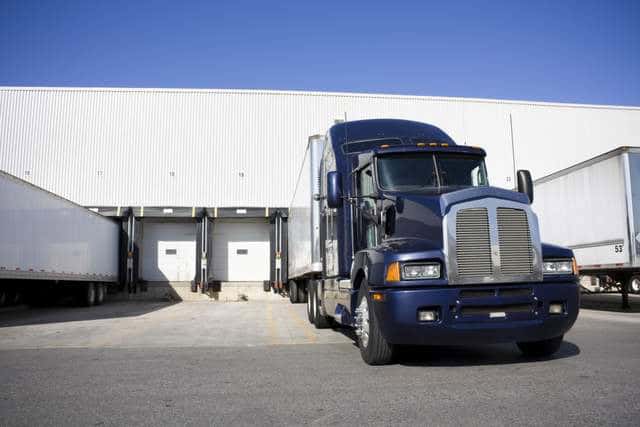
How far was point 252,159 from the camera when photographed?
Answer: 2953 centimetres

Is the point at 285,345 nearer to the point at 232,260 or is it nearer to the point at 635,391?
the point at 635,391

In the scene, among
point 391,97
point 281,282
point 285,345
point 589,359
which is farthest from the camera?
point 391,97

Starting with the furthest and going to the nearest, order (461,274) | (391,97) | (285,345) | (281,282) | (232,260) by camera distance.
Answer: (391,97)
(232,260)
(281,282)
(285,345)
(461,274)

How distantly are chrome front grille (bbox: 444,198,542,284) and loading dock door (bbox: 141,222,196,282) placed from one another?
78.6 feet

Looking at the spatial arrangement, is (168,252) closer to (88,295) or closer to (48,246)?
(88,295)

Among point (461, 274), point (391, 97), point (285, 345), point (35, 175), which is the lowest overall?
point (285, 345)

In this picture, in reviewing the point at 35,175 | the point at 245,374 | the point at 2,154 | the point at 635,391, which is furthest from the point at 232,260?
the point at 635,391

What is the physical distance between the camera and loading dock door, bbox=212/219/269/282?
1121 inches

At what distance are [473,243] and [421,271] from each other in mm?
684

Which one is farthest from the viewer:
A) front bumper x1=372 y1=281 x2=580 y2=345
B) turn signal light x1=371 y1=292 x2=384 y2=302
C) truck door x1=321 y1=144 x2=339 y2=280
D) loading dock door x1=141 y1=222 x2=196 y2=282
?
loading dock door x1=141 y1=222 x2=196 y2=282

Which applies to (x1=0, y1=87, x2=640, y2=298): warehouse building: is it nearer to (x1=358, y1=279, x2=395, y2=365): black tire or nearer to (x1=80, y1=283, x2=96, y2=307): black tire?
(x1=80, y1=283, x2=96, y2=307): black tire

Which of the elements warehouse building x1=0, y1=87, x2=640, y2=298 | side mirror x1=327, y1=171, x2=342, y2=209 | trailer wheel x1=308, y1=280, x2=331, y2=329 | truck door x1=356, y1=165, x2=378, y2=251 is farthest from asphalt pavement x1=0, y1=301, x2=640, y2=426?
warehouse building x1=0, y1=87, x2=640, y2=298

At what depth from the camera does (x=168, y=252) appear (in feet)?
92.8

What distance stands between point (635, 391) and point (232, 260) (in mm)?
25142
